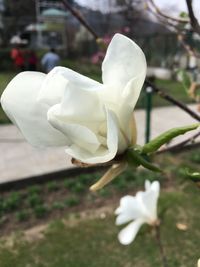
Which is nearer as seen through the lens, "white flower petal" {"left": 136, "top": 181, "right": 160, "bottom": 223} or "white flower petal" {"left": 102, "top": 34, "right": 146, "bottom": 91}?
"white flower petal" {"left": 102, "top": 34, "right": 146, "bottom": 91}

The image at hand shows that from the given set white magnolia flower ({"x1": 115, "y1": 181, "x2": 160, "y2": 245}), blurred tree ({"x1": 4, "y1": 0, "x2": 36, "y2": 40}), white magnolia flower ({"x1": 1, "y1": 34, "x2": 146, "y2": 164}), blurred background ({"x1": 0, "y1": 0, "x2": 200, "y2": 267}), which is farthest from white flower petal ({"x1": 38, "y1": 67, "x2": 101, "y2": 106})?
blurred tree ({"x1": 4, "y1": 0, "x2": 36, "y2": 40})

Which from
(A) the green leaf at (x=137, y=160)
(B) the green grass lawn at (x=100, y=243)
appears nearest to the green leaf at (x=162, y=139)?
(A) the green leaf at (x=137, y=160)

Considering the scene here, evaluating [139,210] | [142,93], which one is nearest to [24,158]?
[139,210]

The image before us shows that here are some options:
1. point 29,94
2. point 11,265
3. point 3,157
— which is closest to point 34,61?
point 3,157

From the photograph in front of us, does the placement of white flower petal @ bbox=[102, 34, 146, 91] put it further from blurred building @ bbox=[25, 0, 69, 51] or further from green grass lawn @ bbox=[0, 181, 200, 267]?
blurred building @ bbox=[25, 0, 69, 51]

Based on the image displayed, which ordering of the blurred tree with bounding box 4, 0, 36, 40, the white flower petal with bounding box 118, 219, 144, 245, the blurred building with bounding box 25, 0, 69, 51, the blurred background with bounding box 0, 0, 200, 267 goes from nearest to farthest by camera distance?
the white flower petal with bounding box 118, 219, 144, 245 → the blurred background with bounding box 0, 0, 200, 267 → the blurred building with bounding box 25, 0, 69, 51 → the blurred tree with bounding box 4, 0, 36, 40

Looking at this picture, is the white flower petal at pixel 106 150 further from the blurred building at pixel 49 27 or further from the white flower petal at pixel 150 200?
the blurred building at pixel 49 27

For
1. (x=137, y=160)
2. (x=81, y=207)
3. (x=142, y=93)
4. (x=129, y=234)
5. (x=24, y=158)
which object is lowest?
(x=142, y=93)

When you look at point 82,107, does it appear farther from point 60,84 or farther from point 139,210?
point 139,210
